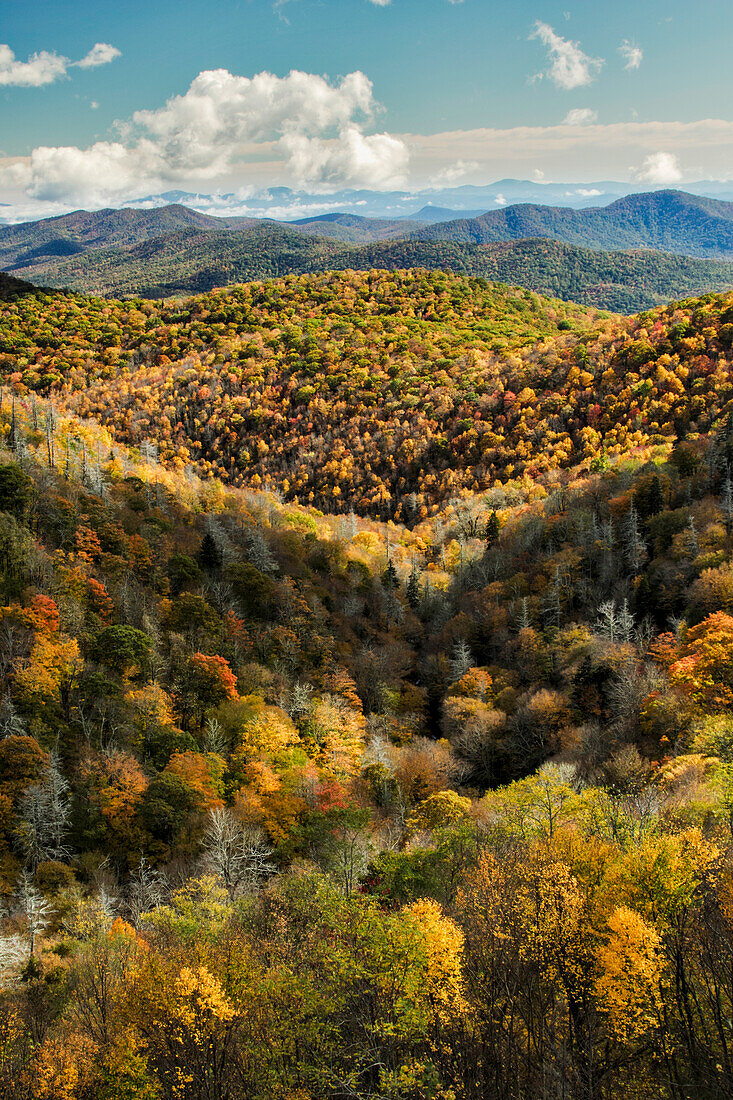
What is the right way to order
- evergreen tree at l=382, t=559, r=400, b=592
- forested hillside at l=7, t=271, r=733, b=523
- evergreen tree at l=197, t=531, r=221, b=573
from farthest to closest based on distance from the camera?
forested hillside at l=7, t=271, r=733, b=523 → evergreen tree at l=382, t=559, r=400, b=592 → evergreen tree at l=197, t=531, r=221, b=573

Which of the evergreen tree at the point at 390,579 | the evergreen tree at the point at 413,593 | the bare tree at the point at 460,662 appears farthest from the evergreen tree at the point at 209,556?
the bare tree at the point at 460,662

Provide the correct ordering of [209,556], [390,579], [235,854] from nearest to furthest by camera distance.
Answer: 1. [235,854]
2. [209,556]
3. [390,579]

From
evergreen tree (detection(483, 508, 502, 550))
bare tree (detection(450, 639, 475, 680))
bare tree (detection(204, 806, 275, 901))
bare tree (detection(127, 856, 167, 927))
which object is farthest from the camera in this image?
evergreen tree (detection(483, 508, 502, 550))

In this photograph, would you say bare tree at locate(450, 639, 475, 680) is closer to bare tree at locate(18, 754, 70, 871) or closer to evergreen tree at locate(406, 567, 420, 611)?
evergreen tree at locate(406, 567, 420, 611)

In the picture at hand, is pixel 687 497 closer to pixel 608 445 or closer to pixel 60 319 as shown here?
pixel 608 445

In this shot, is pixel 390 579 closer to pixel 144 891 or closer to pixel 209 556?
pixel 209 556

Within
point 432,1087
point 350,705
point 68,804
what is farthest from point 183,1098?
point 350,705

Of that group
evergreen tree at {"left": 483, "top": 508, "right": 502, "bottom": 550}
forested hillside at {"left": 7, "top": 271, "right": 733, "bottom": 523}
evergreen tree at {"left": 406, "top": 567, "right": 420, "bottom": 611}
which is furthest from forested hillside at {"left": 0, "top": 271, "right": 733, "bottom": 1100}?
forested hillside at {"left": 7, "top": 271, "right": 733, "bottom": 523}

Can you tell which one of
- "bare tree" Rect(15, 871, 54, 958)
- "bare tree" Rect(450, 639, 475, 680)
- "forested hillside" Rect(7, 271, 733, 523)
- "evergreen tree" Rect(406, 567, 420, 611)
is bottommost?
"bare tree" Rect(450, 639, 475, 680)

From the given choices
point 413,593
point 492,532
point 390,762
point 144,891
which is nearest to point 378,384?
point 492,532
